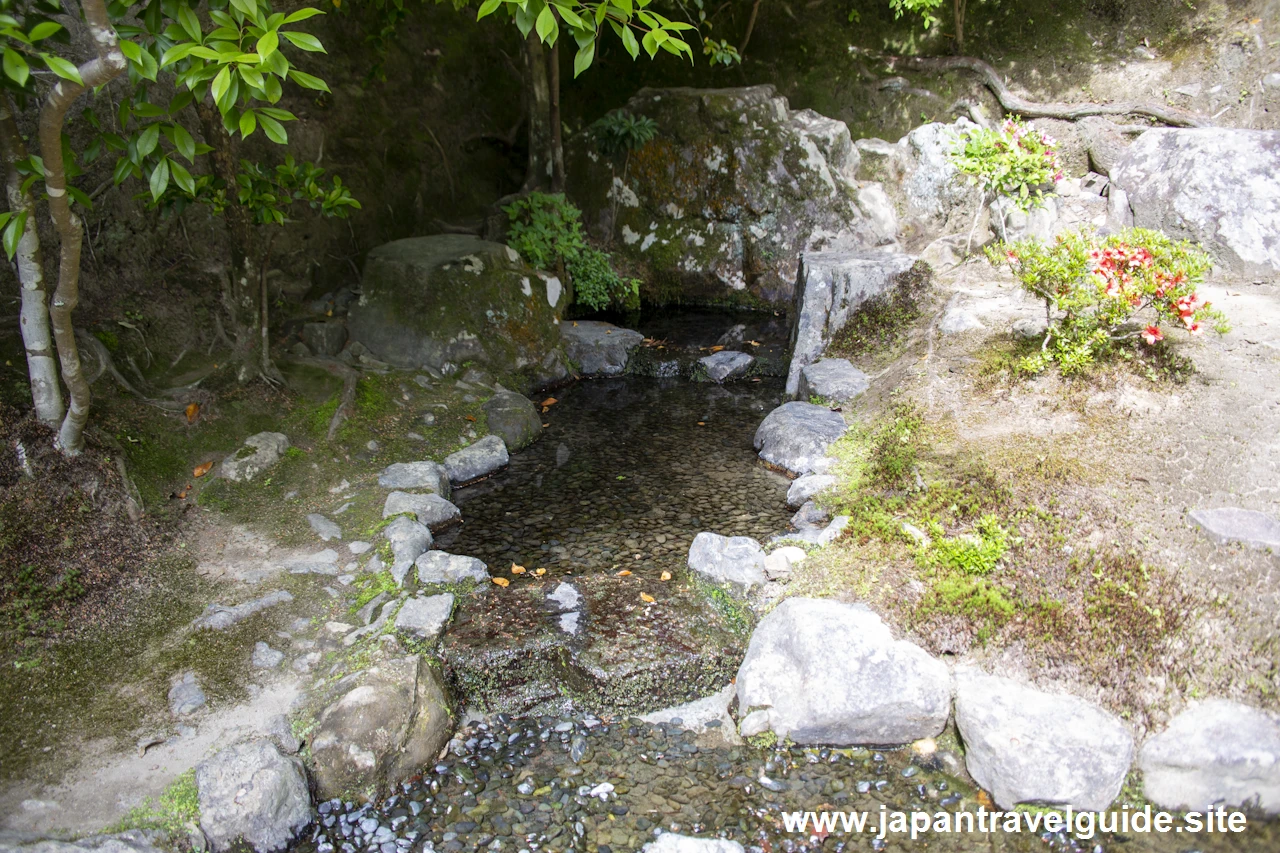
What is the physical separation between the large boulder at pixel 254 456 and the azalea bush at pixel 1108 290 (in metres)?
6.32

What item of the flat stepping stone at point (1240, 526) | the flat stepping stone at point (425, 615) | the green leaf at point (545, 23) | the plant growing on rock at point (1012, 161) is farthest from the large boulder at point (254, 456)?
the plant growing on rock at point (1012, 161)

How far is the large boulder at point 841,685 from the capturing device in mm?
4254

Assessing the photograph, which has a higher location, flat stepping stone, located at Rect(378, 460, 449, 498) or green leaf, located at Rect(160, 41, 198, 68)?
green leaf, located at Rect(160, 41, 198, 68)

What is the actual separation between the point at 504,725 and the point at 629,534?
2.04 meters

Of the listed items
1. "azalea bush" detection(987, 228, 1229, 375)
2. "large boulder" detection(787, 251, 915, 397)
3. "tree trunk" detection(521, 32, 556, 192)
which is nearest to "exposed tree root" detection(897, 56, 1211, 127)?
"large boulder" detection(787, 251, 915, 397)

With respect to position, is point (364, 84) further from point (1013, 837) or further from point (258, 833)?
point (1013, 837)

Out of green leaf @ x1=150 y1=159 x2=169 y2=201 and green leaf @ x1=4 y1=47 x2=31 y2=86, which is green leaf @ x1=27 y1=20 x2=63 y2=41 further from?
green leaf @ x1=150 y1=159 x2=169 y2=201

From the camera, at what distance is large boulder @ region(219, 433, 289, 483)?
244 inches

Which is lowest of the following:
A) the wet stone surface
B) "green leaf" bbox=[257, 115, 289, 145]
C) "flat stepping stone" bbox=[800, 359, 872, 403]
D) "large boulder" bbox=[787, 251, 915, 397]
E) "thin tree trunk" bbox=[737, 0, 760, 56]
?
the wet stone surface

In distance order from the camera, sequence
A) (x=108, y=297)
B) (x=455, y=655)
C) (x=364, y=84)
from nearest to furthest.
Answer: (x=455, y=655) < (x=108, y=297) < (x=364, y=84)

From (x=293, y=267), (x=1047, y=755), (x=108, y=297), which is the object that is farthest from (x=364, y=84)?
(x=1047, y=755)

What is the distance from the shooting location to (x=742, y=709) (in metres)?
4.46

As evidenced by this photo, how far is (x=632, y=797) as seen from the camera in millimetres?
3971

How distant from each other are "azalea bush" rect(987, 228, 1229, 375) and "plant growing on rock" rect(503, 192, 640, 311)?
247 inches
